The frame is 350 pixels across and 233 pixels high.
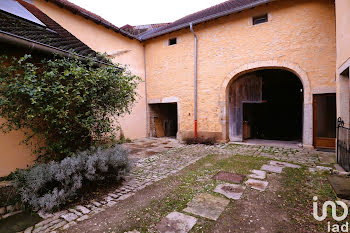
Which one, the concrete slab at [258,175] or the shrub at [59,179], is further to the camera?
the concrete slab at [258,175]

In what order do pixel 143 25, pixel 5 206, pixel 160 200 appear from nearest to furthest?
pixel 5 206 < pixel 160 200 < pixel 143 25

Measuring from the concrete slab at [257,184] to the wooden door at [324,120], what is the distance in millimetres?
4099

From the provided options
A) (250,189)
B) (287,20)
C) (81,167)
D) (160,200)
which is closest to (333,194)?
(250,189)

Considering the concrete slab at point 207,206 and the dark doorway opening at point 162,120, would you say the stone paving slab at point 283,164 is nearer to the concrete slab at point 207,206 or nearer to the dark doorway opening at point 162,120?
the concrete slab at point 207,206

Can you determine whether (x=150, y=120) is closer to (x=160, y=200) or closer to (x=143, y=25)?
(x=160, y=200)

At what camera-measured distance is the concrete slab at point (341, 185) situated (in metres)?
2.74

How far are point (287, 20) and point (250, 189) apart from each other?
620cm

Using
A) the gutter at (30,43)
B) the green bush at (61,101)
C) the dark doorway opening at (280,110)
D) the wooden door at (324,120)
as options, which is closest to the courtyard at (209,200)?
the green bush at (61,101)

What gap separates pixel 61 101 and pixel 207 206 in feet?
9.42

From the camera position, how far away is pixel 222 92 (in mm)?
7426

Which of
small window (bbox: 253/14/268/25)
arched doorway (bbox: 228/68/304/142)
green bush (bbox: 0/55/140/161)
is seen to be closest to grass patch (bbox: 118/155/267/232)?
green bush (bbox: 0/55/140/161)

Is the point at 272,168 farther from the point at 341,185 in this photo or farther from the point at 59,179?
the point at 59,179

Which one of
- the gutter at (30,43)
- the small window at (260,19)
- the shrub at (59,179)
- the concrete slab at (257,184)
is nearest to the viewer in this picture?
the shrub at (59,179)

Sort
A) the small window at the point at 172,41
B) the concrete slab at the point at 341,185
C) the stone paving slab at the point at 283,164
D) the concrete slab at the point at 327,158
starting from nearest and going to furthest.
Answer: the concrete slab at the point at 341,185 < the stone paving slab at the point at 283,164 < the concrete slab at the point at 327,158 < the small window at the point at 172,41
